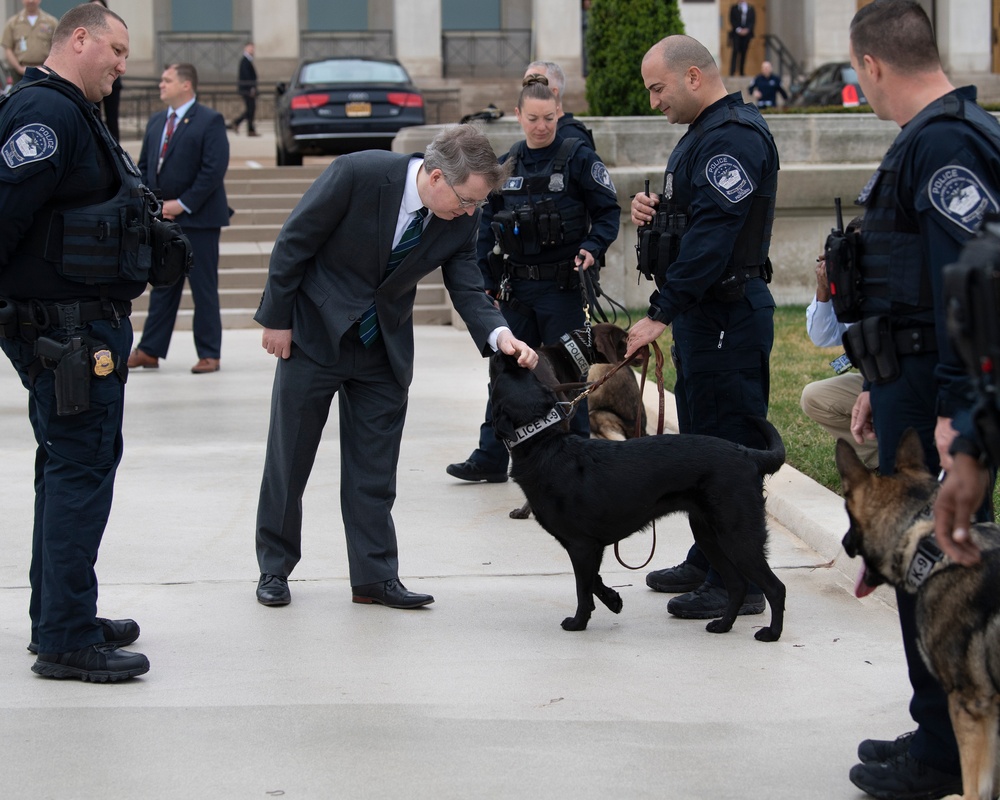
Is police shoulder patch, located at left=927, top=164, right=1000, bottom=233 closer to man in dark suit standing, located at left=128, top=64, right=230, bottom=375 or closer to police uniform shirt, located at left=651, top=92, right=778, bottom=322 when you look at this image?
police uniform shirt, located at left=651, top=92, right=778, bottom=322

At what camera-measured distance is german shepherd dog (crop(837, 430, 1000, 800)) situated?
2.90 meters

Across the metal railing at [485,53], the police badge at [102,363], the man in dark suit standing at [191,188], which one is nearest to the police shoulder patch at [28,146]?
the police badge at [102,363]

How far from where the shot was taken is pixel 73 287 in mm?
3979

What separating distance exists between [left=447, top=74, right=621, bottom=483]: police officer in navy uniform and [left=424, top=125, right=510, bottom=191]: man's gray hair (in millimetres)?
2190

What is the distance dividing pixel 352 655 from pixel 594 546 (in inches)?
36.4

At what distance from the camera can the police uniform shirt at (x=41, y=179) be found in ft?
12.3

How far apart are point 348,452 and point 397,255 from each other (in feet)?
2.66

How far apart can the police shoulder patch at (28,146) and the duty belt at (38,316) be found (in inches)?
17.5

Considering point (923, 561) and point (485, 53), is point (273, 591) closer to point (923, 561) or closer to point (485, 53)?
point (923, 561)

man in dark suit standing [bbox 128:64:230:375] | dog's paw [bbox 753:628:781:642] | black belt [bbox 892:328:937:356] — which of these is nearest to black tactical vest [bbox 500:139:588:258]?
dog's paw [bbox 753:628:781:642]

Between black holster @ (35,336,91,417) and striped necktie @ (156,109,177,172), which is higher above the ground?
striped necktie @ (156,109,177,172)

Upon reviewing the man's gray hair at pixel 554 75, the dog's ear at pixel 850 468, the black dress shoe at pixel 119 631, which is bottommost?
the black dress shoe at pixel 119 631

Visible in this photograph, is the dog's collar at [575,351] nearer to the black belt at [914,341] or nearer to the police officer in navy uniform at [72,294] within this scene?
the police officer in navy uniform at [72,294]

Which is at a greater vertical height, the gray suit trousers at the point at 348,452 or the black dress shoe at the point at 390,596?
the gray suit trousers at the point at 348,452
